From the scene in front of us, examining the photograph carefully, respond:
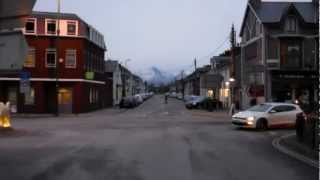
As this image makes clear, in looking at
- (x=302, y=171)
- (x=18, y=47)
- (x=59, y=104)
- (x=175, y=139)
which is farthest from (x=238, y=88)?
(x=18, y=47)

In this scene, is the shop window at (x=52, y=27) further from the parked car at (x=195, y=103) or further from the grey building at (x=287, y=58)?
the parked car at (x=195, y=103)

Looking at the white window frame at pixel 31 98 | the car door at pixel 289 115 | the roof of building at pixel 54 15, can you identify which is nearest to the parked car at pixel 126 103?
the white window frame at pixel 31 98

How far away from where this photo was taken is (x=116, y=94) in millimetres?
102750

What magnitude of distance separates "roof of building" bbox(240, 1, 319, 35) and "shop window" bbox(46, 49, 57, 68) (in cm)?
2029

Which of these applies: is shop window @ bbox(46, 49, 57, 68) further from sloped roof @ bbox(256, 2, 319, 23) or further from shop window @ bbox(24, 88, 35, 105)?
sloped roof @ bbox(256, 2, 319, 23)

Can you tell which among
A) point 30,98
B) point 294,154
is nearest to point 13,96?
point 30,98

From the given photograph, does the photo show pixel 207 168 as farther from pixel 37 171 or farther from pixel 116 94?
pixel 116 94

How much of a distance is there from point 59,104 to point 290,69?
23.2m

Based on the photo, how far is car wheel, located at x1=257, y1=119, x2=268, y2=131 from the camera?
31.7m

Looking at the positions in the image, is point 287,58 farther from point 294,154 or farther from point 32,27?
point 294,154

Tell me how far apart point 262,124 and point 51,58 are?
3373cm

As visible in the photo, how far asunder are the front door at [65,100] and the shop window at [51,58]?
9.08 ft

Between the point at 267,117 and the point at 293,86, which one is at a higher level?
the point at 293,86

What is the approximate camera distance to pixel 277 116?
106ft
